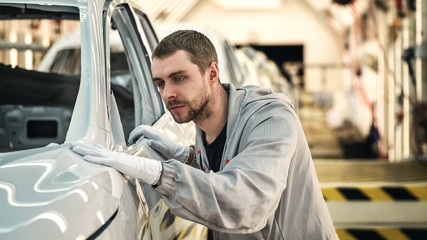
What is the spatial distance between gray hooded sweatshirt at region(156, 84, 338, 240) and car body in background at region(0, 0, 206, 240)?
0.51 ft

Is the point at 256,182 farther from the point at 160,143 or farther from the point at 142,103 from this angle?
the point at 142,103

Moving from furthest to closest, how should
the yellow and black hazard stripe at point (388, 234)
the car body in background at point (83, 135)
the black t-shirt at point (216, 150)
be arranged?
the yellow and black hazard stripe at point (388, 234), the black t-shirt at point (216, 150), the car body in background at point (83, 135)

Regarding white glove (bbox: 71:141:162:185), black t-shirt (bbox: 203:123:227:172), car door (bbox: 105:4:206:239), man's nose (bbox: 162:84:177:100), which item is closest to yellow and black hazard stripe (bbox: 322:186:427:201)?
car door (bbox: 105:4:206:239)

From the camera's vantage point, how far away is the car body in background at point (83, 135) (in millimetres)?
1217

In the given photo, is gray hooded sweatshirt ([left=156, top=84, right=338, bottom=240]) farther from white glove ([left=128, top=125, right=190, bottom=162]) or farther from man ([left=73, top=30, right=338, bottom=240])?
white glove ([left=128, top=125, right=190, bottom=162])

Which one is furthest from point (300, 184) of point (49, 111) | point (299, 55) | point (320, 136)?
point (299, 55)

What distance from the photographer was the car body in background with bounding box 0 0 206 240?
3.99 ft

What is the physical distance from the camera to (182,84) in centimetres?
180

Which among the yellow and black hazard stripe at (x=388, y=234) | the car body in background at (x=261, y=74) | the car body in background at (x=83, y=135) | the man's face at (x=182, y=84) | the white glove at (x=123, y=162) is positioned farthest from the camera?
the car body in background at (x=261, y=74)

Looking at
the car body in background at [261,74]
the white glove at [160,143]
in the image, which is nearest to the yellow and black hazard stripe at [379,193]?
the white glove at [160,143]

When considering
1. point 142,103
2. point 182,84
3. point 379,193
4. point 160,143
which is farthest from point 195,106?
point 379,193

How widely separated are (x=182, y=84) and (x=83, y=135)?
36 centimetres

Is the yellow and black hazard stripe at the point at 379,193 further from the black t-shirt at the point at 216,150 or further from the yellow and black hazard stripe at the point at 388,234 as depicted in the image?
the black t-shirt at the point at 216,150

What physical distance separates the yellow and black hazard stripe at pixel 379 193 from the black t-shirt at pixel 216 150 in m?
1.55
